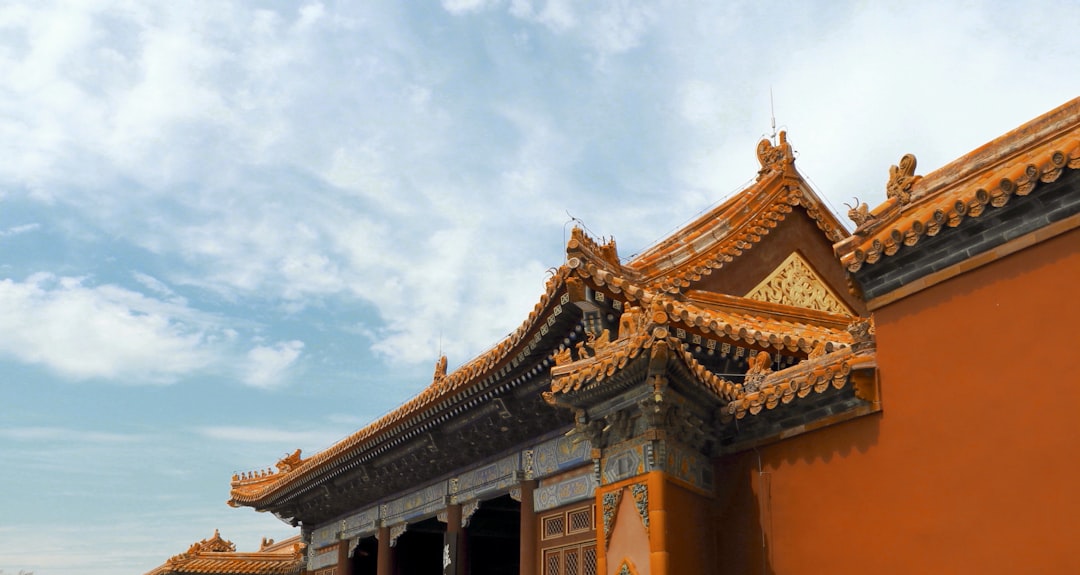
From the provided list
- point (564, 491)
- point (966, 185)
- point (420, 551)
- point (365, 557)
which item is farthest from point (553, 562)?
point (365, 557)

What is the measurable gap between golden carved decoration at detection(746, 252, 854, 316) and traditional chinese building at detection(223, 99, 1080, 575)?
0.10 ft

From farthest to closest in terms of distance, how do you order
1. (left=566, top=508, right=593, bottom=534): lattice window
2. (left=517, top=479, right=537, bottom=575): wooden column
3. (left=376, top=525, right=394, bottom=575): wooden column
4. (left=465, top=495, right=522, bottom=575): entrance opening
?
(left=376, top=525, right=394, bottom=575): wooden column, (left=465, top=495, right=522, bottom=575): entrance opening, (left=517, top=479, right=537, bottom=575): wooden column, (left=566, top=508, right=593, bottom=534): lattice window

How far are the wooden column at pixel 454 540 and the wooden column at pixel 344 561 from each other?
437cm

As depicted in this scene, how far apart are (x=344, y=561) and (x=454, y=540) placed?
Result: 15.5 feet

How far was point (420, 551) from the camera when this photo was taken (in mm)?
18406

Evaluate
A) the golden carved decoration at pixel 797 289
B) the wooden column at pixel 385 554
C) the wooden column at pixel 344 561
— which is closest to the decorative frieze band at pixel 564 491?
the golden carved decoration at pixel 797 289

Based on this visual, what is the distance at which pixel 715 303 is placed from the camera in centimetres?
1196

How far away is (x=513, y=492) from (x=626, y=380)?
4.82 metres

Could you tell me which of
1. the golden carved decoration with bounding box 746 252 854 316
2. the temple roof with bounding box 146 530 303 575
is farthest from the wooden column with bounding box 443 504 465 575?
the temple roof with bounding box 146 530 303 575

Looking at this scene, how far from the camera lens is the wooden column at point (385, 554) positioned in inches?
664

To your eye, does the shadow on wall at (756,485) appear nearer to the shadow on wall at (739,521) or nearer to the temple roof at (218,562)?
the shadow on wall at (739,521)

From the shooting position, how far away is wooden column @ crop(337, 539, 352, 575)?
1858 centimetres

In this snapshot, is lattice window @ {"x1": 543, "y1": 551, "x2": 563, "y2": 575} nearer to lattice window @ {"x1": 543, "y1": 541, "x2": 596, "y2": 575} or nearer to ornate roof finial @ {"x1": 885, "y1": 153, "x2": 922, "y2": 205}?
lattice window @ {"x1": 543, "y1": 541, "x2": 596, "y2": 575}

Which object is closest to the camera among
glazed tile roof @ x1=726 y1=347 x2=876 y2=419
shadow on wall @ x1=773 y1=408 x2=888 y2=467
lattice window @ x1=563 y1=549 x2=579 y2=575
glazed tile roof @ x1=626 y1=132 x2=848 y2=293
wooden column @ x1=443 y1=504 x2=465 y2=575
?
shadow on wall @ x1=773 y1=408 x2=888 y2=467
